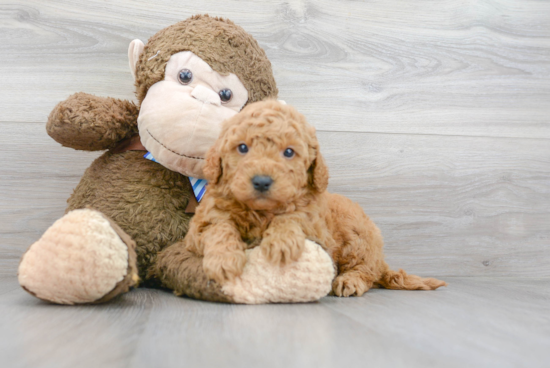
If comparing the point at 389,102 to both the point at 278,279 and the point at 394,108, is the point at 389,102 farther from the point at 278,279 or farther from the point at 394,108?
the point at 278,279

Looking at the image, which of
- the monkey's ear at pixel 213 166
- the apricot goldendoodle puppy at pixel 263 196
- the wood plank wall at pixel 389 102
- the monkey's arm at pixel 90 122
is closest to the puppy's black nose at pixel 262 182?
the apricot goldendoodle puppy at pixel 263 196

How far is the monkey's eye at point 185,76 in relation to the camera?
0.93 meters

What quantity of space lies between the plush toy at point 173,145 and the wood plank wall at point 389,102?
0.26 meters

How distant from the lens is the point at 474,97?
1.40m

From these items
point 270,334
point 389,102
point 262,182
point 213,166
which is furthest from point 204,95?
point 389,102

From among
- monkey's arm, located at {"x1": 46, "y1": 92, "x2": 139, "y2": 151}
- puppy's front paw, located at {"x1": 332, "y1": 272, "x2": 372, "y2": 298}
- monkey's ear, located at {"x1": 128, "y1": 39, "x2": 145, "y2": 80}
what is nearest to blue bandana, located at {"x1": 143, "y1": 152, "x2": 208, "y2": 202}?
monkey's arm, located at {"x1": 46, "y1": 92, "x2": 139, "y2": 151}

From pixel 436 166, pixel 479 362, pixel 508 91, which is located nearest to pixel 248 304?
pixel 479 362

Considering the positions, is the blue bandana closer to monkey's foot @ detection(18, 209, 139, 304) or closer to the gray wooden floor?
monkey's foot @ detection(18, 209, 139, 304)

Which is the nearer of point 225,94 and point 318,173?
point 318,173

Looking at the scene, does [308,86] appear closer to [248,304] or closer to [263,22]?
[263,22]

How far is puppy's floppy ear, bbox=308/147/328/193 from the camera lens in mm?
827

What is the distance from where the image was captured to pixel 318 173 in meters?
0.83

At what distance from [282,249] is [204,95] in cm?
37

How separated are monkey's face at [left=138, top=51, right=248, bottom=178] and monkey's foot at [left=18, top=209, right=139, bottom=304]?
24cm
